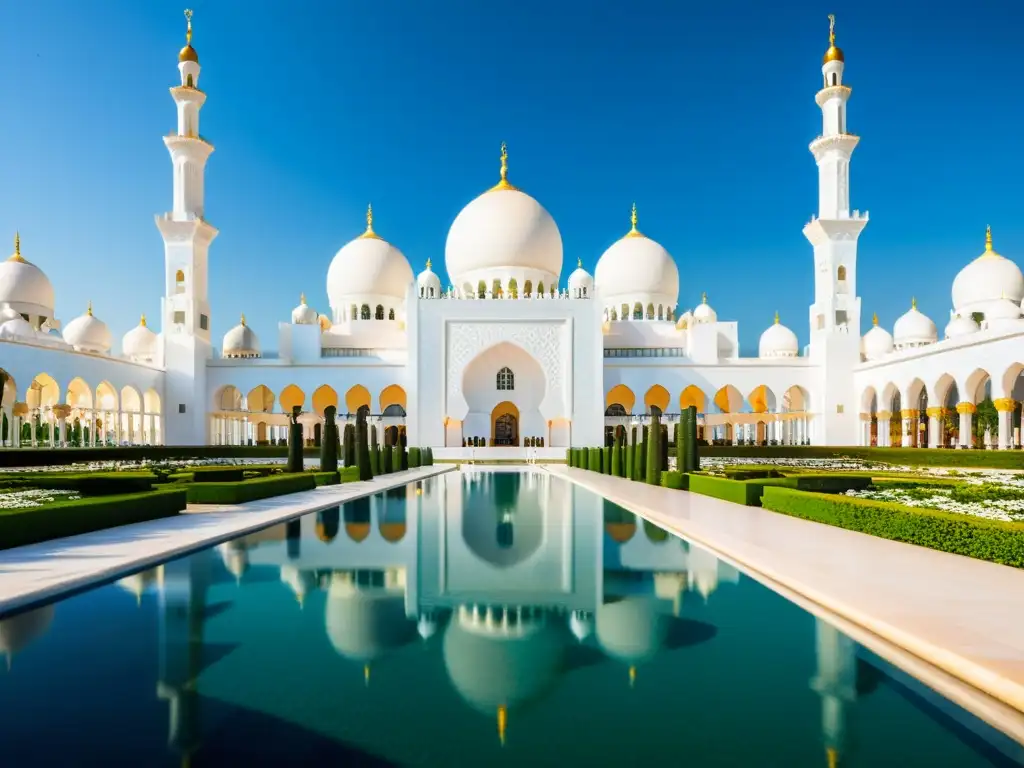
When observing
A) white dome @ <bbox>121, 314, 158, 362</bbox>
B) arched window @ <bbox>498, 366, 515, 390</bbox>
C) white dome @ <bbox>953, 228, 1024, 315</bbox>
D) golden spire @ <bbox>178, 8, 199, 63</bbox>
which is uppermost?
golden spire @ <bbox>178, 8, 199, 63</bbox>

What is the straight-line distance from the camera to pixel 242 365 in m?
25.9

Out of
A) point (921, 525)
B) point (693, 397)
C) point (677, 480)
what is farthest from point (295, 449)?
point (693, 397)

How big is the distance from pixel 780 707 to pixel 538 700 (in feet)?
2.57

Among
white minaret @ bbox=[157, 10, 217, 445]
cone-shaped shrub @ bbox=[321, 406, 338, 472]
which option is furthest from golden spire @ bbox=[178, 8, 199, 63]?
cone-shaped shrub @ bbox=[321, 406, 338, 472]

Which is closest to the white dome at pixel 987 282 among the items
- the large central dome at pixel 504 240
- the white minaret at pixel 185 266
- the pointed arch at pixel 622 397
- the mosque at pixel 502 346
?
the mosque at pixel 502 346

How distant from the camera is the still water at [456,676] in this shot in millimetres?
2248

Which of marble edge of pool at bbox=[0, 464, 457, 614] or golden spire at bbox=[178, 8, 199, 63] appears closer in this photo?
marble edge of pool at bbox=[0, 464, 457, 614]

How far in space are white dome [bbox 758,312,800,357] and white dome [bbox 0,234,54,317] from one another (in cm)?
2632

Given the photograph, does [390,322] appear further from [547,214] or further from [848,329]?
[848,329]

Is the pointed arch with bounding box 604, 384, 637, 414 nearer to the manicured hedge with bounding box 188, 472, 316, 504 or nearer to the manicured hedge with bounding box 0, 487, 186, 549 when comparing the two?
the manicured hedge with bounding box 188, 472, 316, 504

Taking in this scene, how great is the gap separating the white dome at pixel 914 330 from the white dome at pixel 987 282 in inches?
109

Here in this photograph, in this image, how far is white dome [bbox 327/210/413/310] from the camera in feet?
97.3

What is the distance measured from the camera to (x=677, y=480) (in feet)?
36.4

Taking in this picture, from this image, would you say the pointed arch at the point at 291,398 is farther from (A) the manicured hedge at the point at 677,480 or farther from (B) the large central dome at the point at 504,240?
(A) the manicured hedge at the point at 677,480
